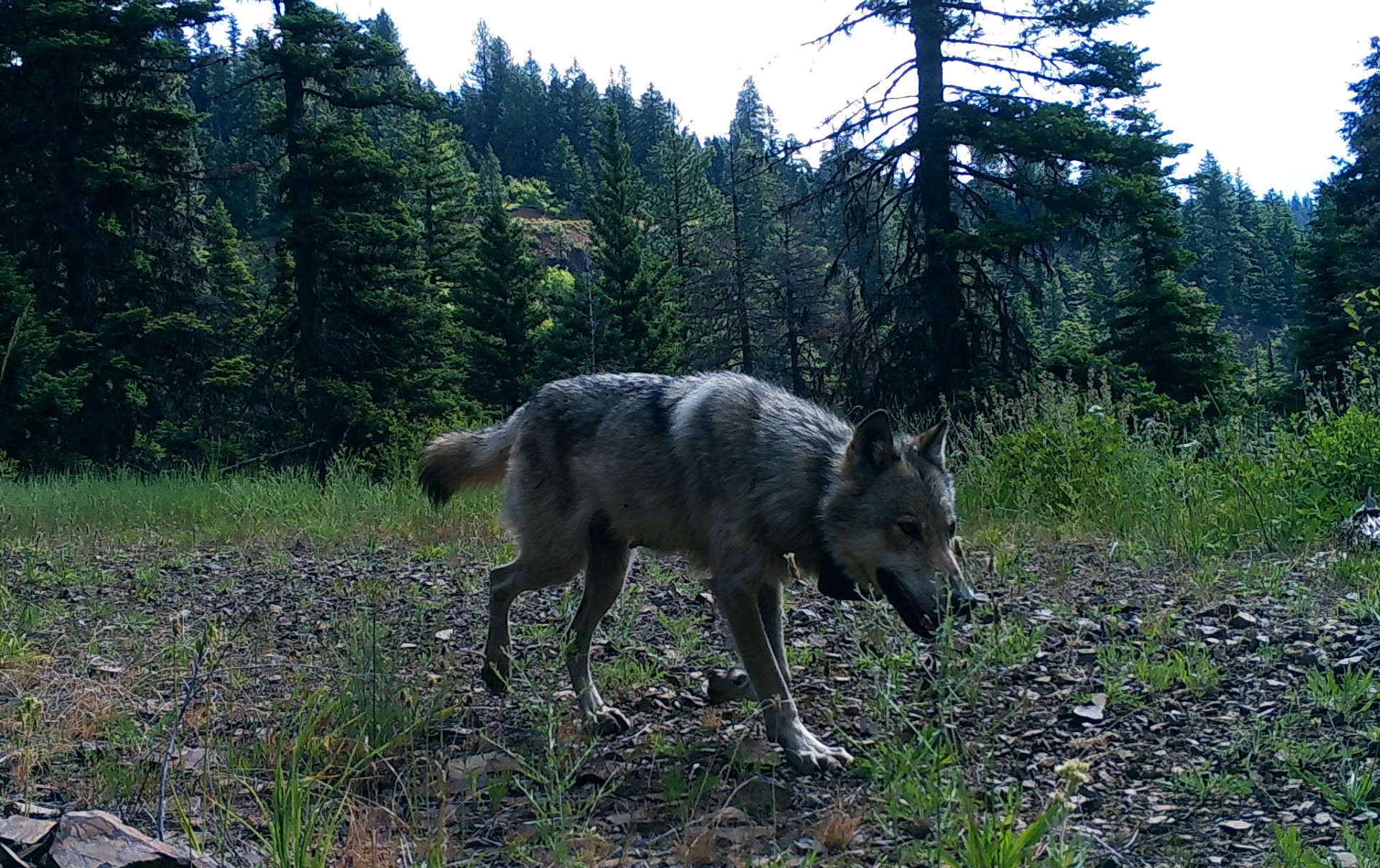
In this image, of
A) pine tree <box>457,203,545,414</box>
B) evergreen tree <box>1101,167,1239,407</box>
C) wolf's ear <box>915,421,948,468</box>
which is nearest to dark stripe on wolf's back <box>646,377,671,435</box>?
wolf's ear <box>915,421,948,468</box>

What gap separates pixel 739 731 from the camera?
3936mm

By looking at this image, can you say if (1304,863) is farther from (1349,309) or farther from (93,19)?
(93,19)

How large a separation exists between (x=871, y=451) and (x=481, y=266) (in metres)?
38.9

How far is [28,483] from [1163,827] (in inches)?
592

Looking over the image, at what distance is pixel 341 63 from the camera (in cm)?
2331

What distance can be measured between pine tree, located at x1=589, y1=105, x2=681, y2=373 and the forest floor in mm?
34540

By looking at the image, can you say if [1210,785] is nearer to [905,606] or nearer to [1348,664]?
[905,606]

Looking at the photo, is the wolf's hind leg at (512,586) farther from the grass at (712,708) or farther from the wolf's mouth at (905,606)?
the wolf's mouth at (905,606)

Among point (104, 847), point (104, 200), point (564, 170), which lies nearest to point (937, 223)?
point (104, 847)

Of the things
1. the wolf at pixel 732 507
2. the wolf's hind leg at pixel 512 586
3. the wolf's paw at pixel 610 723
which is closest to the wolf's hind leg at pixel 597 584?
the wolf at pixel 732 507

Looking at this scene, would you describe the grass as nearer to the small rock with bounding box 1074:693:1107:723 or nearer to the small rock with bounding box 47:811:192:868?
the small rock with bounding box 1074:693:1107:723

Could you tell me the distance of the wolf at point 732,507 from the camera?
3.85 meters

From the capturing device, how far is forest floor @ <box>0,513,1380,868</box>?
107 inches

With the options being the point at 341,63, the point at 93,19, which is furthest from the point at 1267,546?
the point at 93,19
